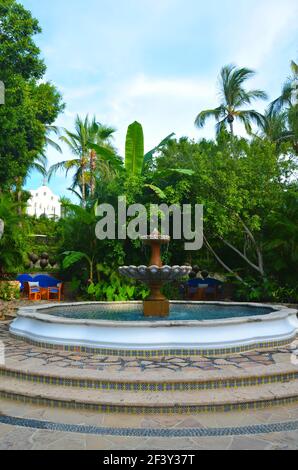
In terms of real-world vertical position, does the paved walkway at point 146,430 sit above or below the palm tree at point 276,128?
below

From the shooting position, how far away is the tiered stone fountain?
831 cm

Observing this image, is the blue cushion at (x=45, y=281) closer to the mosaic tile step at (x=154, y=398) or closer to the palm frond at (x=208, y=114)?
the mosaic tile step at (x=154, y=398)

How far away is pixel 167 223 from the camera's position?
49.2 feet

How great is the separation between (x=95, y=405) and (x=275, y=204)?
11216mm

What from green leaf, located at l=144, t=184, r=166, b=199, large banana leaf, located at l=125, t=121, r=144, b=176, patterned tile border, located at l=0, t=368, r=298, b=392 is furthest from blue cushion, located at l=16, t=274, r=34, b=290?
patterned tile border, located at l=0, t=368, r=298, b=392

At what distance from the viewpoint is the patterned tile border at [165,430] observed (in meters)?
3.99

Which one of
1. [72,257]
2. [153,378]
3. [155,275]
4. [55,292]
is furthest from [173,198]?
[153,378]

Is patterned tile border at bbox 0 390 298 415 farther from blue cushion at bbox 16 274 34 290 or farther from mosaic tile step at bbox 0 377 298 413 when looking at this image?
blue cushion at bbox 16 274 34 290

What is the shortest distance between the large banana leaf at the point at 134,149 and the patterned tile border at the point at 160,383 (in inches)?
435

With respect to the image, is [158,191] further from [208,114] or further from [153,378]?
[208,114]

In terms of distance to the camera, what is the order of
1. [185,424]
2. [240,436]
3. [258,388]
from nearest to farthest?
[240,436]
[185,424]
[258,388]

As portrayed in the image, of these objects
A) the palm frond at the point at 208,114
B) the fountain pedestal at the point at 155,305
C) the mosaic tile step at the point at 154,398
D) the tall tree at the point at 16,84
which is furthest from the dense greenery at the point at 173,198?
the palm frond at the point at 208,114
